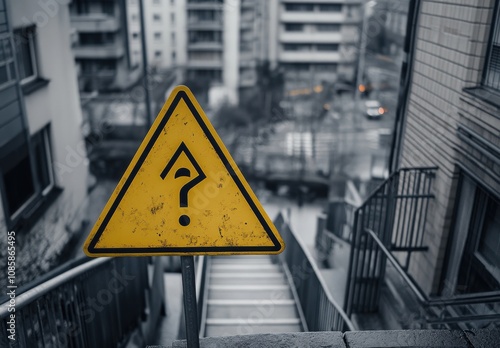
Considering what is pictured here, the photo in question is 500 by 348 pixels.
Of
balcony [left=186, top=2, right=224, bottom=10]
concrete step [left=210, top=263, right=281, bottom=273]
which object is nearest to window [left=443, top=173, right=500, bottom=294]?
concrete step [left=210, top=263, right=281, bottom=273]

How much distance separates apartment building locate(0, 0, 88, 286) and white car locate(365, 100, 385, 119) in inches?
1018

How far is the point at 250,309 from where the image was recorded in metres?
6.89

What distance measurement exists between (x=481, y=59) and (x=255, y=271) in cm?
601

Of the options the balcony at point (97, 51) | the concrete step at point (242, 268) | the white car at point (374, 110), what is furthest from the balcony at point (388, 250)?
the balcony at point (97, 51)

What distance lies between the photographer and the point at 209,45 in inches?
1544

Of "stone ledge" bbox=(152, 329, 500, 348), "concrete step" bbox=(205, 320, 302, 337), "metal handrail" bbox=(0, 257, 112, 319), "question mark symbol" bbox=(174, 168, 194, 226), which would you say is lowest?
"concrete step" bbox=(205, 320, 302, 337)

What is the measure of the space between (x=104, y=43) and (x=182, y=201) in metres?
34.9

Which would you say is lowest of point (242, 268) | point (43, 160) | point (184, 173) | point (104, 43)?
point (242, 268)

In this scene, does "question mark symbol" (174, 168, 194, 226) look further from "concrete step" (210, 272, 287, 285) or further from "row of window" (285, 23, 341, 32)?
"row of window" (285, 23, 341, 32)

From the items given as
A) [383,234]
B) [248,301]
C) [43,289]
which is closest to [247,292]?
[248,301]

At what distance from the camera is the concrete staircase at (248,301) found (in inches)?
247

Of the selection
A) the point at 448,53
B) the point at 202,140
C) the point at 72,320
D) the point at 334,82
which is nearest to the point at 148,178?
the point at 202,140

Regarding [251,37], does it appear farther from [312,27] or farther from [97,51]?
[97,51]

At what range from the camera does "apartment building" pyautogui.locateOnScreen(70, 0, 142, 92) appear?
32969 millimetres
